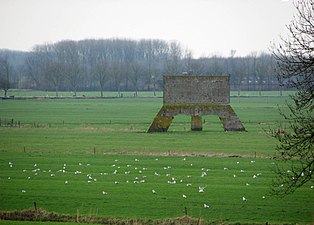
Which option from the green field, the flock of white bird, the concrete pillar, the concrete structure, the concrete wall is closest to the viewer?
the green field

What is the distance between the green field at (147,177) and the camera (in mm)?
25203

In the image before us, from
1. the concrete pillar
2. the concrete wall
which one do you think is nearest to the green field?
the concrete pillar

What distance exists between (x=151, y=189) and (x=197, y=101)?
37.2 meters

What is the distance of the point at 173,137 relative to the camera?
57.0m

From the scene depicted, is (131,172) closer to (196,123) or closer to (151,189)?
(151,189)

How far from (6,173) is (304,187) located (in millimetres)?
15923

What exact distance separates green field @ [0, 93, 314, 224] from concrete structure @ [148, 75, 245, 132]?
692 centimetres

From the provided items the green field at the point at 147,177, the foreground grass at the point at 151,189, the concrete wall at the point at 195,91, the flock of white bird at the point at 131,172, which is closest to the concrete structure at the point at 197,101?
the concrete wall at the point at 195,91

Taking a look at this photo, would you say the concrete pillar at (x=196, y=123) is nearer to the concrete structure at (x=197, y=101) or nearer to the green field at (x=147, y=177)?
the concrete structure at (x=197, y=101)

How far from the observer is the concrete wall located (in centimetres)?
6550

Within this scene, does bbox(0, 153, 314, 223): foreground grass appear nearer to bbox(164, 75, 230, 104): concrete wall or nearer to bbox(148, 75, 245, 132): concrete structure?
bbox(148, 75, 245, 132): concrete structure

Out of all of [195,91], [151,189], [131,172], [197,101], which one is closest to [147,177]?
[131,172]

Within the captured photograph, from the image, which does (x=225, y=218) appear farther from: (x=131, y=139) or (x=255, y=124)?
(x=255, y=124)

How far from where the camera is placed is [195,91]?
65750mm
